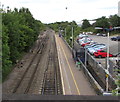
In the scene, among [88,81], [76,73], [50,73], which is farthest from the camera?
[50,73]

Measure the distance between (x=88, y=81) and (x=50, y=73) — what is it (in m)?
5.15

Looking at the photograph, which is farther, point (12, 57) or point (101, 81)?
point (12, 57)

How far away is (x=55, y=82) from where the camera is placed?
52.5 feet

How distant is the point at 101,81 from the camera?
1415cm

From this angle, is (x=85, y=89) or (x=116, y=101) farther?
(x=85, y=89)

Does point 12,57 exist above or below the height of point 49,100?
below

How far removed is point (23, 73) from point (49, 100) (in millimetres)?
18014

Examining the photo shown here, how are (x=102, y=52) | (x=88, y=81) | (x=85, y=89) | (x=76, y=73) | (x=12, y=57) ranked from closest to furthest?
1. (x=85, y=89)
2. (x=88, y=81)
3. (x=76, y=73)
4. (x=12, y=57)
5. (x=102, y=52)

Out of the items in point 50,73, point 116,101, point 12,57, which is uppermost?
point 116,101

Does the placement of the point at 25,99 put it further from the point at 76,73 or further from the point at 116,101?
the point at 76,73

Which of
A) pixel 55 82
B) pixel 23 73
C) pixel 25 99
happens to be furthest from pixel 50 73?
pixel 25 99

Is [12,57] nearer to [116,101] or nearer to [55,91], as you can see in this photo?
[55,91]

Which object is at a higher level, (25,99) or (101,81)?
(25,99)

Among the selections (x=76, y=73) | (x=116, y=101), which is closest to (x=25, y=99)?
(x=116, y=101)
